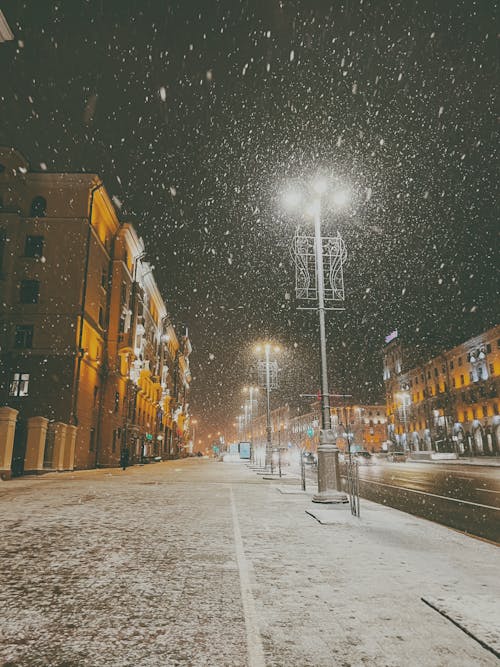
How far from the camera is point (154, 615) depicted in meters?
3.92

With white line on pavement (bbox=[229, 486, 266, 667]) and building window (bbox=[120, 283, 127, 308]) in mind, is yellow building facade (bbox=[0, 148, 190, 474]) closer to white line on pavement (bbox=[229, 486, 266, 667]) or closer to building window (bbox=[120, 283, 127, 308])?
building window (bbox=[120, 283, 127, 308])

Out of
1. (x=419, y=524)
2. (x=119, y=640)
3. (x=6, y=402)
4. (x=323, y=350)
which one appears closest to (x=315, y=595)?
(x=119, y=640)

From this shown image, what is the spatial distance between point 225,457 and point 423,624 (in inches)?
2539

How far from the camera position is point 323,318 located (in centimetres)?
1315

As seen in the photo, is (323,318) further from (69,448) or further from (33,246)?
(33,246)

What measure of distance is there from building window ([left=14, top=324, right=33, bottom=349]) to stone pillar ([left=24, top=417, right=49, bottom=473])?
9.36 meters

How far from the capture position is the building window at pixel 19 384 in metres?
30.7

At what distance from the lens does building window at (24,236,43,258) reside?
33.1 meters

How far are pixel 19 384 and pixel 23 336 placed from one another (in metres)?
3.32

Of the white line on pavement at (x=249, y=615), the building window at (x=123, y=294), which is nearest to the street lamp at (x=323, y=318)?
the white line on pavement at (x=249, y=615)

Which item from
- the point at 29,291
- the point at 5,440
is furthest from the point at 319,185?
the point at 29,291

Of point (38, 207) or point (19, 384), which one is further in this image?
point (38, 207)

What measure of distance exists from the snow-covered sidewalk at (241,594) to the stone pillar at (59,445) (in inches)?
740

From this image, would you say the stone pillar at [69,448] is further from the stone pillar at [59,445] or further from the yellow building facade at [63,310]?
the stone pillar at [59,445]
